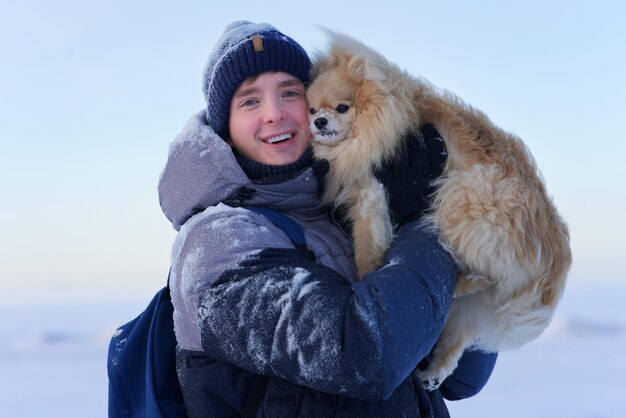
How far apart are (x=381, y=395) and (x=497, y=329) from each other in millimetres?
988

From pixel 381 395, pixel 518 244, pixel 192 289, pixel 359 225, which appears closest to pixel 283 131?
pixel 359 225

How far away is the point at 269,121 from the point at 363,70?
0.61 meters

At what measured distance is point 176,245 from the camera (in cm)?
209

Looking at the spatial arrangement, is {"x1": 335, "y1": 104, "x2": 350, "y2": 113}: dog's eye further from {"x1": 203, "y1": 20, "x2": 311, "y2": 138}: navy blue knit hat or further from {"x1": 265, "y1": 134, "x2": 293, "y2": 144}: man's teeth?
{"x1": 265, "y1": 134, "x2": 293, "y2": 144}: man's teeth

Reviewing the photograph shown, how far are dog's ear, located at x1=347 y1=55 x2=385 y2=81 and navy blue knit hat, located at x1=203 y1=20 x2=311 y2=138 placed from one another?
0.27 m

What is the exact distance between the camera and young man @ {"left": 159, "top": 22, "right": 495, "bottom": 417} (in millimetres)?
1687

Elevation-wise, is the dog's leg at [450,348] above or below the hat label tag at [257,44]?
below

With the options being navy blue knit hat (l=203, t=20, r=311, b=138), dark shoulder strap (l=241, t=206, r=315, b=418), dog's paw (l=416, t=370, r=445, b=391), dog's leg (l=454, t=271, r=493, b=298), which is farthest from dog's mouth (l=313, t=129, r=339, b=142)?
dog's paw (l=416, t=370, r=445, b=391)

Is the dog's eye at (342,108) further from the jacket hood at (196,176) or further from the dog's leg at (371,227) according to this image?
the jacket hood at (196,176)

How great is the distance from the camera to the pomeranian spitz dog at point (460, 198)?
7.48 feet

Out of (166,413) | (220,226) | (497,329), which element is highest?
(220,226)

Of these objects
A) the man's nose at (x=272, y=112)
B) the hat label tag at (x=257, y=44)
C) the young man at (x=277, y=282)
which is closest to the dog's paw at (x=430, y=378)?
the young man at (x=277, y=282)

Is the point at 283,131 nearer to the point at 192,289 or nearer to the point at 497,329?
the point at 192,289

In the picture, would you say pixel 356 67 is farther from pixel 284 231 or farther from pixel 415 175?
pixel 284 231
